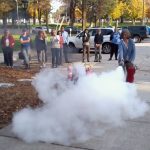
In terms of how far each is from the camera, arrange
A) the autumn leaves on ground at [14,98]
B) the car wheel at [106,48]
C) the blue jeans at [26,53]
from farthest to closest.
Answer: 1. the car wheel at [106,48]
2. the blue jeans at [26,53]
3. the autumn leaves on ground at [14,98]

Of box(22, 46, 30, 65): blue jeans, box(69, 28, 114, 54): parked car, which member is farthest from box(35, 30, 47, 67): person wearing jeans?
box(69, 28, 114, 54): parked car

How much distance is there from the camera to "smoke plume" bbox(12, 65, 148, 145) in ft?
20.0

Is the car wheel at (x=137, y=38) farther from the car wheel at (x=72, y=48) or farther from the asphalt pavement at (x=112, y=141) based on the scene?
the asphalt pavement at (x=112, y=141)

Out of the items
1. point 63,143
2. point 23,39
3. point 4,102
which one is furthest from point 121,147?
point 23,39

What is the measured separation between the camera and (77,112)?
21.2ft

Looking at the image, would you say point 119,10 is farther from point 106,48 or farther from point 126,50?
point 126,50

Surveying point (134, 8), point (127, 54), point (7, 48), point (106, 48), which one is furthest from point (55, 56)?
point (134, 8)

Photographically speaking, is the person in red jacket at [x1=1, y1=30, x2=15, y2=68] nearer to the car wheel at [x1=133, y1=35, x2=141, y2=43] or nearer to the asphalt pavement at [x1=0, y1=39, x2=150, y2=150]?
the asphalt pavement at [x1=0, y1=39, x2=150, y2=150]

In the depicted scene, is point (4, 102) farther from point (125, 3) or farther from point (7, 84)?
point (125, 3)

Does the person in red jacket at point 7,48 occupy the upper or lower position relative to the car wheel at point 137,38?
upper

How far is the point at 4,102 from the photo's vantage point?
8.55 metres

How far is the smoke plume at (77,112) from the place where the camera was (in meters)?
6.09

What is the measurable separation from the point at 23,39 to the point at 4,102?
7.87 metres

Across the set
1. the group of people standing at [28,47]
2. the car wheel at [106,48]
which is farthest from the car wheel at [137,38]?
the group of people standing at [28,47]
